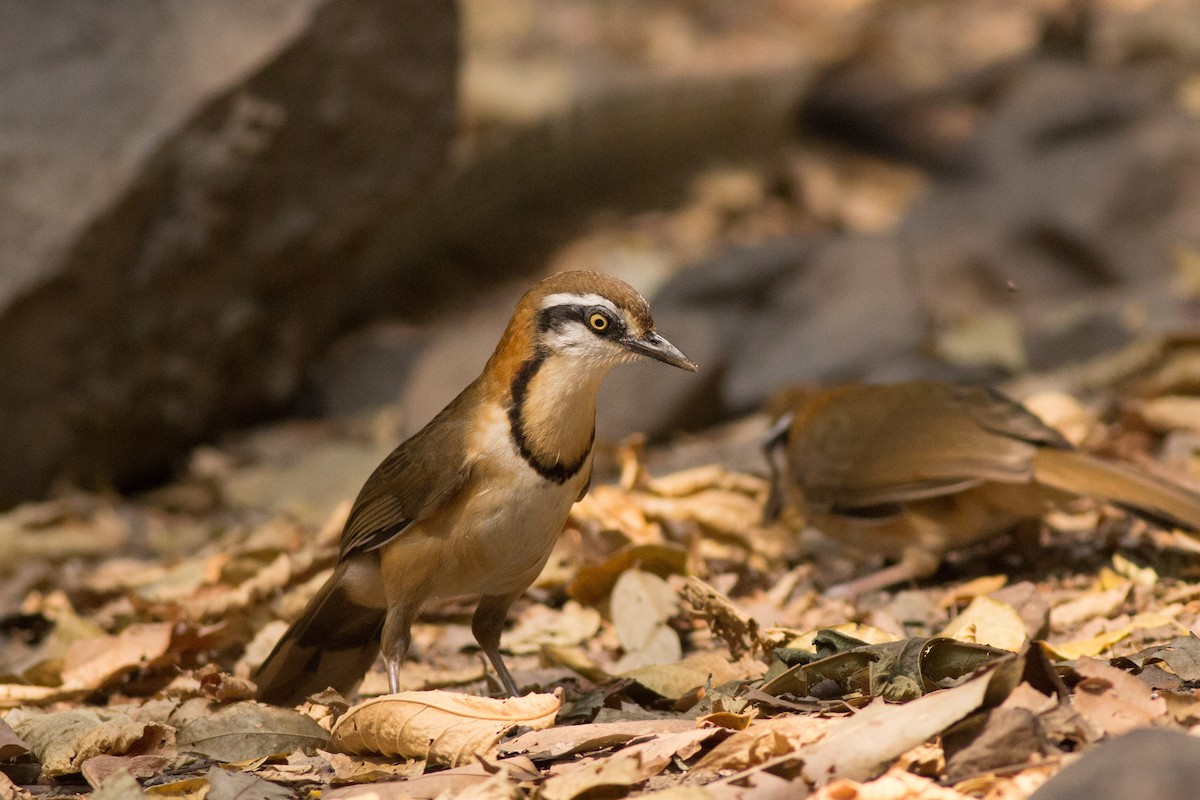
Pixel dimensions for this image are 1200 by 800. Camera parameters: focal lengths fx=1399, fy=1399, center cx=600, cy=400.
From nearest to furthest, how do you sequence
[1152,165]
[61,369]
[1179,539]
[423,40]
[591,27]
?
[1179,539]
[61,369]
[423,40]
[1152,165]
[591,27]

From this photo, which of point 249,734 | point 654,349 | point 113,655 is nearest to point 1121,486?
point 654,349

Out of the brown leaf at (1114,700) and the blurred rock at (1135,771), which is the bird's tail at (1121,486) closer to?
the brown leaf at (1114,700)

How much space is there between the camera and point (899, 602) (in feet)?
16.9

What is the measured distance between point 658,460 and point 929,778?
175 inches

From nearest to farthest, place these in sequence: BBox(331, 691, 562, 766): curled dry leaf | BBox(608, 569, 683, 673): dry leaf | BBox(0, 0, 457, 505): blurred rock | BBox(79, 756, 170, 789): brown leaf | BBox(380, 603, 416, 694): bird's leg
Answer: BBox(331, 691, 562, 766): curled dry leaf, BBox(79, 756, 170, 789): brown leaf, BBox(380, 603, 416, 694): bird's leg, BBox(608, 569, 683, 673): dry leaf, BBox(0, 0, 457, 505): blurred rock

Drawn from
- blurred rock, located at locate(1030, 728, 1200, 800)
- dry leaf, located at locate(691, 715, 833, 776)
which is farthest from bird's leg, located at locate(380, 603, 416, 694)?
blurred rock, located at locate(1030, 728, 1200, 800)

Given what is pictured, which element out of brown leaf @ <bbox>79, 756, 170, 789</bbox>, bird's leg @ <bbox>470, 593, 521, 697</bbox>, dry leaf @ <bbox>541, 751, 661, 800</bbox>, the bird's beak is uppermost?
the bird's beak

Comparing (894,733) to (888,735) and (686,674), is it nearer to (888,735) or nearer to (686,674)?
(888,735)

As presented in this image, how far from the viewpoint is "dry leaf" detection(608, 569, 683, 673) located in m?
4.68

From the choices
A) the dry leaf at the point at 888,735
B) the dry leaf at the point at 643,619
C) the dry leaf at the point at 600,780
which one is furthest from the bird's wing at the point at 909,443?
the dry leaf at the point at 600,780

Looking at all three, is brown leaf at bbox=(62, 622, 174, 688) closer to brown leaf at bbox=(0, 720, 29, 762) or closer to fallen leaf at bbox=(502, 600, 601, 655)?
brown leaf at bbox=(0, 720, 29, 762)

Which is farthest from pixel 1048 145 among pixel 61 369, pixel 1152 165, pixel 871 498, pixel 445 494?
pixel 445 494

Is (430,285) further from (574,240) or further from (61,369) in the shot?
(61,369)

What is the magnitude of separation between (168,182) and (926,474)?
421 cm
